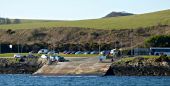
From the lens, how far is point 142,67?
111438 mm

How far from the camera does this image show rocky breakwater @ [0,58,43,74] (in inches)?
4830

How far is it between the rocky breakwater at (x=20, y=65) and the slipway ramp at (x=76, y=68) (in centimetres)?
476

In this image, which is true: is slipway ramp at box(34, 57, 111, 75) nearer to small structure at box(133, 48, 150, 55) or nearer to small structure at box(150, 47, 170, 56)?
small structure at box(150, 47, 170, 56)

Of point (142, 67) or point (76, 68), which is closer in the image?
point (142, 67)

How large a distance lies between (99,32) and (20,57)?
5095 centimetres

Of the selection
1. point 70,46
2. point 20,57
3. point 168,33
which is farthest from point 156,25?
point 20,57

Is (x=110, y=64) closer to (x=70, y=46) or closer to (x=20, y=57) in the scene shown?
(x=20, y=57)

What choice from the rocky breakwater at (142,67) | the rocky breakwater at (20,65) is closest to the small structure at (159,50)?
the rocky breakwater at (142,67)

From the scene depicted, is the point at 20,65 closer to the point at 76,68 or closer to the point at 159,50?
the point at 76,68

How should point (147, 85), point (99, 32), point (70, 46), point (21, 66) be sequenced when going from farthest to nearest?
point (99, 32)
point (70, 46)
point (21, 66)
point (147, 85)

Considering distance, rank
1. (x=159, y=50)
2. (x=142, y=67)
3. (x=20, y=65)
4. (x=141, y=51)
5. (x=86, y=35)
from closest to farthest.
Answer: (x=142, y=67), (x=20, y=65), (x=159, y=50), (x=141, y=51), (x=86, y=35)

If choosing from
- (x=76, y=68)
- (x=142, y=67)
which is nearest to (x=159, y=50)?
(x=142, y=67)

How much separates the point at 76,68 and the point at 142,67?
33.8 feet

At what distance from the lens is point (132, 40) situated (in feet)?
555
